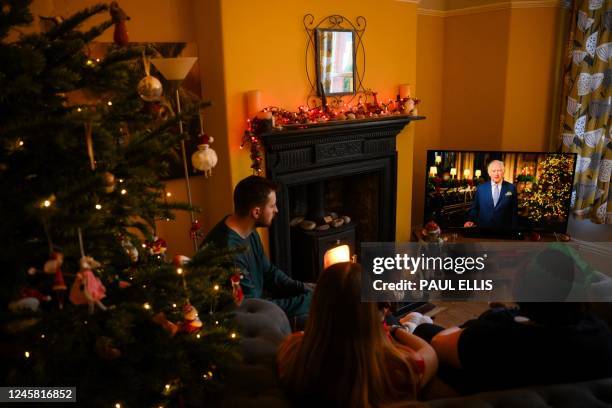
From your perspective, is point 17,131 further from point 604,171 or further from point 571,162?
point 604,171

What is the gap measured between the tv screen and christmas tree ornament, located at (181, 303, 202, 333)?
124 inches

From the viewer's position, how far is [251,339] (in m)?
1.53

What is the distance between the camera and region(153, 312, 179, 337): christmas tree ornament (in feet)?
3.75

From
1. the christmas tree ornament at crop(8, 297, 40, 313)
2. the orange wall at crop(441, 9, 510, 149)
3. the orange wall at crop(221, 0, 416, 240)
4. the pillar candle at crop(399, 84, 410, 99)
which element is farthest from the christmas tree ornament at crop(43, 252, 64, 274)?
the orange wall at crop(441, 9, 510, 149)

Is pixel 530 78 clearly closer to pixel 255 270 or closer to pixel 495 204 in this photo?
pixel 495 204

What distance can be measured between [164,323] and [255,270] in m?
1.26

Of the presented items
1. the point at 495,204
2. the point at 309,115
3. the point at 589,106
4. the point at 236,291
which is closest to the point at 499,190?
the point at 495,204

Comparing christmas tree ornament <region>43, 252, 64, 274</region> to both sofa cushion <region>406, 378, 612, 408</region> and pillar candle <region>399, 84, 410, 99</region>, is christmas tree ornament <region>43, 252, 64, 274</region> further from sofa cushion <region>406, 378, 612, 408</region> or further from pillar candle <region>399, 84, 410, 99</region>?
pillar candle <region>399, 84, 410, 99</region>

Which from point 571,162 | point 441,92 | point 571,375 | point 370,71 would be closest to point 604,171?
point 571,162

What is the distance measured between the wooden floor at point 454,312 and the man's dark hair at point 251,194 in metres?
1.82

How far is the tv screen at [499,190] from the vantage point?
12.4 ft

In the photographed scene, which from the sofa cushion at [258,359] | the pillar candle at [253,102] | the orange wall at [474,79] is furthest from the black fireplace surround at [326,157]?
the sofa cushion at [258,359]

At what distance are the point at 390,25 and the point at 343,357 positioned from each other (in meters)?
3.14

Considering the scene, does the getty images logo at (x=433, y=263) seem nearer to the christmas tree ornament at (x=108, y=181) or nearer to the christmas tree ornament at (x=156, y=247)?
the christmas tree ornament at (x=156, y=247)
